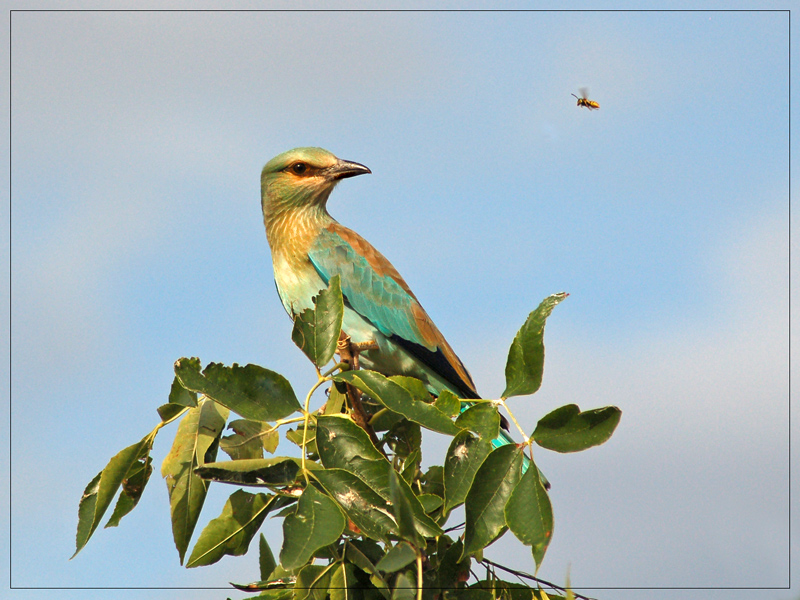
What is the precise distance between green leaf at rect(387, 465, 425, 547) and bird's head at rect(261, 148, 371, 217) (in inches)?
191

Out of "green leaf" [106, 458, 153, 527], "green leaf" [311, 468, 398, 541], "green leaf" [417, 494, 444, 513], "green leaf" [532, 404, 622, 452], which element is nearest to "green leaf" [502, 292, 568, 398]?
"green leaf" [532, 404, 622, 452]

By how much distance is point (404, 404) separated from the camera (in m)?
3.00

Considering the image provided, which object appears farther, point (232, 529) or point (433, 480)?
point (433, 480)

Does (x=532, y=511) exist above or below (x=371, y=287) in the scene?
below

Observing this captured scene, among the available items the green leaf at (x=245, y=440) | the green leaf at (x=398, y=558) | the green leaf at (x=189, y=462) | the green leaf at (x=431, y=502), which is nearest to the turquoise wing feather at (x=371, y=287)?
the green leaf at (x=245, y=440)

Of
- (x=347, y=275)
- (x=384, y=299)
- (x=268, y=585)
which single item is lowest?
(x=268, y=585)

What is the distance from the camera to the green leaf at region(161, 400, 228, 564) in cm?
345

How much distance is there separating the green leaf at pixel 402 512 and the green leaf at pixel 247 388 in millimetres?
662

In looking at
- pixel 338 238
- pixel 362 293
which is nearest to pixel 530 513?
pixel 362 293

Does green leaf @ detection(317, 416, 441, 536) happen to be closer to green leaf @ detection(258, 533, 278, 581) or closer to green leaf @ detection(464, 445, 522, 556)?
green leaf @ detection(464, 445, 522, 556)

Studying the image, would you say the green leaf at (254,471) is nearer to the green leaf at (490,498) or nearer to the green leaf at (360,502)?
the green leaf at (360,502)

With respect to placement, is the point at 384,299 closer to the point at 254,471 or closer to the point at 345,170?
the point at 345,170

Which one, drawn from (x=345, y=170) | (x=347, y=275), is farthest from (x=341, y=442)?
(x=345, y=170)

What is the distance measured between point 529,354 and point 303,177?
15.8 ft
